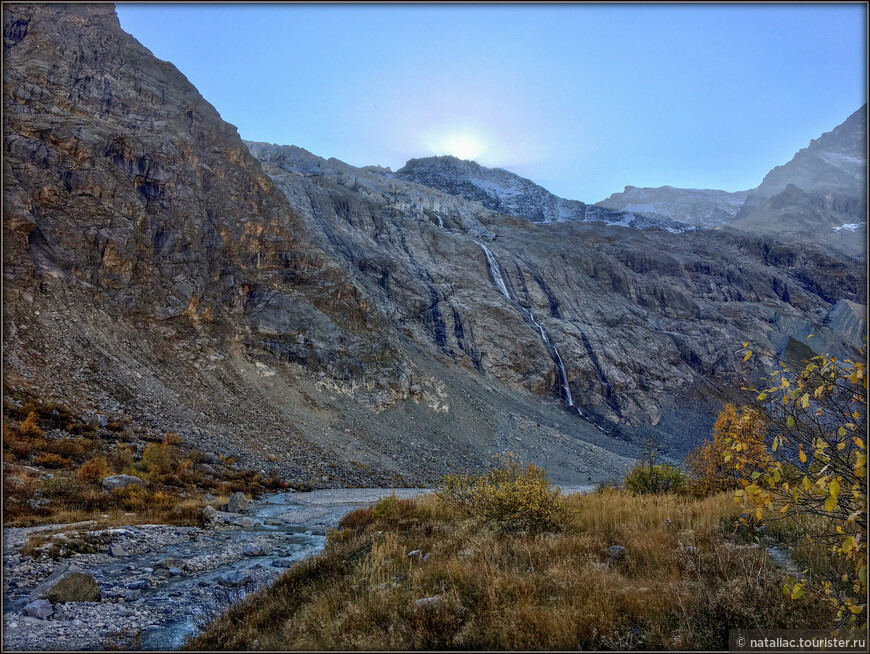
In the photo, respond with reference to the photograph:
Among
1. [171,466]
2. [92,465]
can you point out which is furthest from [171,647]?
[171,466]

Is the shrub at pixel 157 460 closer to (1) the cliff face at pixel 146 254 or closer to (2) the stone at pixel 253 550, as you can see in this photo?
(1) the cliff face at pixel 146 254

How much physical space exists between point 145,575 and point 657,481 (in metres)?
12.7

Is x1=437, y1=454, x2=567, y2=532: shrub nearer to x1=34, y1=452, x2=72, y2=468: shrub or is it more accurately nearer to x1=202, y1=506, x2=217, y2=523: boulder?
x1=202, y1=506, x2=217, y2=523: boulder

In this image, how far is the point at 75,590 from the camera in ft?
23.8

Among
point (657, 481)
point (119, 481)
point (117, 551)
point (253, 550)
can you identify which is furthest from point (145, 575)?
point (657, 481)

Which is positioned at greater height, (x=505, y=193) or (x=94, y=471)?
(x=505, y=193)

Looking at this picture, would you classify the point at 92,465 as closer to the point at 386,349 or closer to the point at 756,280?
the point at 386,349

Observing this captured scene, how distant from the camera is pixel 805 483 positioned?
328 centimetres

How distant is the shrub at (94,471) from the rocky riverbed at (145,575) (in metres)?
5.73

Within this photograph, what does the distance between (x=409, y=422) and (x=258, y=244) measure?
24.0 metres

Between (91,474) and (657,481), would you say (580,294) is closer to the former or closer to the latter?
(657,481)

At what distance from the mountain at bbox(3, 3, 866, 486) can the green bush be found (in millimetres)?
6257

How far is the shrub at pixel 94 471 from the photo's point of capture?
1661cm

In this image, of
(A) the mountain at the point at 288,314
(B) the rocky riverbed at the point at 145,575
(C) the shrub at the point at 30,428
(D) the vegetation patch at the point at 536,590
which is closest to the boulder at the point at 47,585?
(B) the rocky riverbed at the point at 145,575
